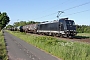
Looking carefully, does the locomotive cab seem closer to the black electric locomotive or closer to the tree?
the black electric locomotive

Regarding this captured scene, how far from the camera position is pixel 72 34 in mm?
34156

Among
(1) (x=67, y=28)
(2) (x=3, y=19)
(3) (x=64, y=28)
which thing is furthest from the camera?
(2) (x=3, y=19)

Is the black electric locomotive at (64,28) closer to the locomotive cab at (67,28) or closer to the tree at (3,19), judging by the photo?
the locomotive cab at (67,28)

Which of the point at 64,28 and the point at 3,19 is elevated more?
the point at 3,19

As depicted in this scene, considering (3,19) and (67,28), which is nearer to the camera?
(67,28)

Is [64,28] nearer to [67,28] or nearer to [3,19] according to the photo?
[67,28]

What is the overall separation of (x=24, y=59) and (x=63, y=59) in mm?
2761

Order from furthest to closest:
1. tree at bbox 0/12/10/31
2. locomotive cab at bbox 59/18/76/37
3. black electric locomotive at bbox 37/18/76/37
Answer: tree at bbox 0/12/10/31, black electric locomotive at bbox 37/18/76/37, locomotive cab at bbox 59/18/76/37

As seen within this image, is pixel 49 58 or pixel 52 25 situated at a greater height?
pixel 52 25

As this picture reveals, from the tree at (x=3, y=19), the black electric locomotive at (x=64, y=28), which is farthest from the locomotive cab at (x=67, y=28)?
the tree at (x=3, y=19)

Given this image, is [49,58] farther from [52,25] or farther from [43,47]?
[52,25]

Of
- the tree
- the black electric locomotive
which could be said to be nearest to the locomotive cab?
the black electric locomotive

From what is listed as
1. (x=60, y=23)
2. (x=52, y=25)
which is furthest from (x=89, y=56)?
(x=52, y=25)

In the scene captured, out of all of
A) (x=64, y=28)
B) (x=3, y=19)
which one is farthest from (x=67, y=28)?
(x=3, y=19)
